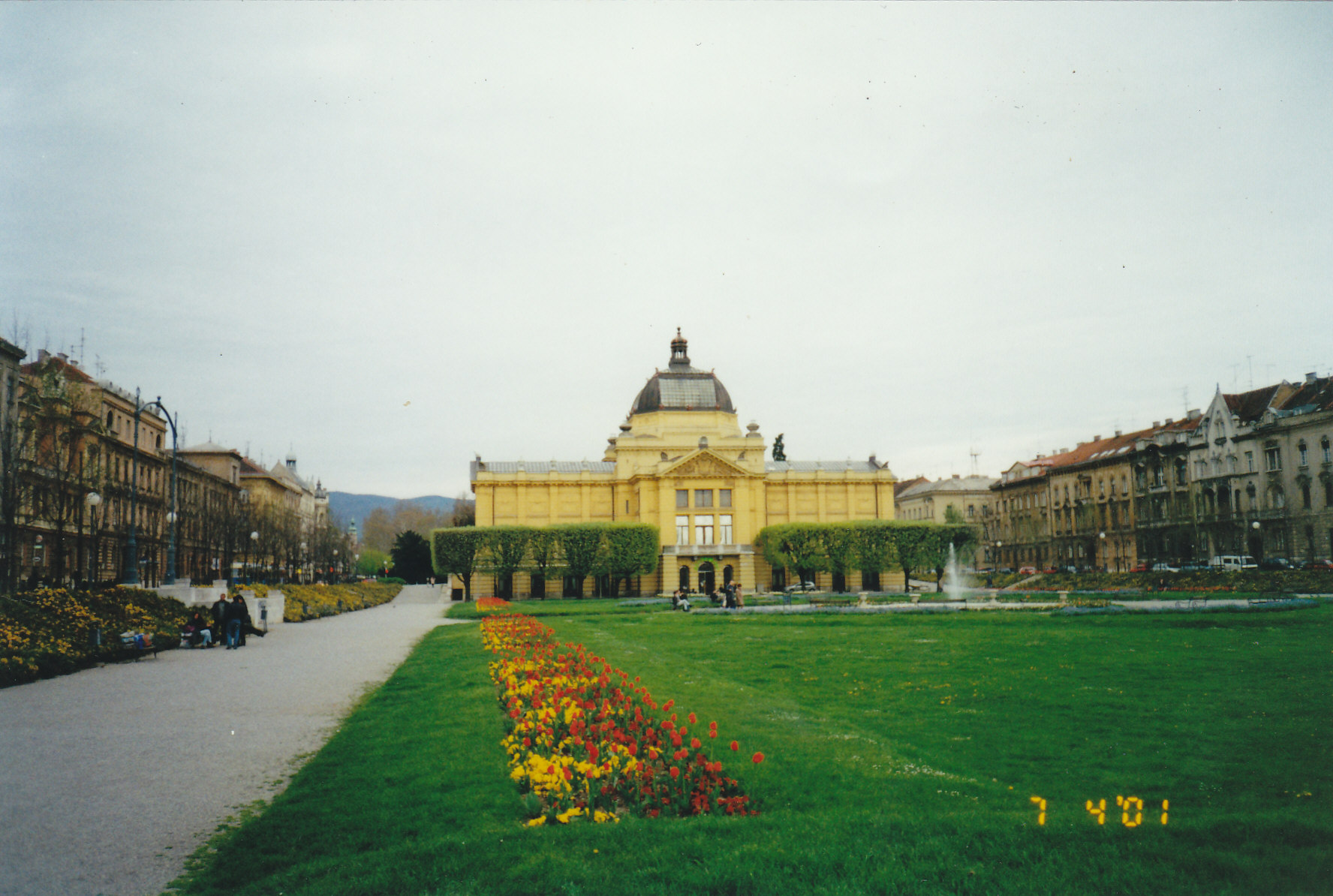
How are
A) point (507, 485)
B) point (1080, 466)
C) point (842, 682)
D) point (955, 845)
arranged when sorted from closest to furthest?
point (955, 845), point (842, 682), point (507, 485), point (1080, 466)

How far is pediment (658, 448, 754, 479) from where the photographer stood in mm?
72188

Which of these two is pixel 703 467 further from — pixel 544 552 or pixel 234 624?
pixel 234 624

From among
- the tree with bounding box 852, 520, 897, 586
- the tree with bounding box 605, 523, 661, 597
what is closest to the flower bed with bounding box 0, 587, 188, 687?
the tree with bounding box 605, 523, 661, 597

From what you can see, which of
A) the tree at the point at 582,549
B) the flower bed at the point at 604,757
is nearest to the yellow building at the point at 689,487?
the tree at the point at 582,549

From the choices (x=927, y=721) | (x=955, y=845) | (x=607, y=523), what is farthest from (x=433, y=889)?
(x=607, y=523)

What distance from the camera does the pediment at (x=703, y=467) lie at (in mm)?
72188

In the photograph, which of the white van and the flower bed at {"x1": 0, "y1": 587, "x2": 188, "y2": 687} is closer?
the flower bed at {"x1": 0, "y1": 587, "x2": 188, "y2": 687}

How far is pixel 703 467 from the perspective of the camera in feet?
239

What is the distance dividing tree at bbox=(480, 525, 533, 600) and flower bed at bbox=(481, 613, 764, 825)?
173ft

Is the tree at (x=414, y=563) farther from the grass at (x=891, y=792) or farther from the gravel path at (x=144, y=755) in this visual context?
the grass at (x=891, y=792)

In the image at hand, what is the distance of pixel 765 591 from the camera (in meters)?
71.9

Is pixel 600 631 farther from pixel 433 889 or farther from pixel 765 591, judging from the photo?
pixel 765 591

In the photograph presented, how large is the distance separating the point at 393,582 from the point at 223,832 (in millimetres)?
97709

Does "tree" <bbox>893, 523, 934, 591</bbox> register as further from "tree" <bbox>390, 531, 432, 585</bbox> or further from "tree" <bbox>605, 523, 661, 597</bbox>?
"tree" <bbox>390, 531, 432, 585</bbox>
